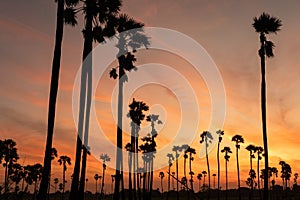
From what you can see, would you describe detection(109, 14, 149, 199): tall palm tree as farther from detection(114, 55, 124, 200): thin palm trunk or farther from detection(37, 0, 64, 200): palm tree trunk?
detection(37, 0, 64, 200): palm tree trunk

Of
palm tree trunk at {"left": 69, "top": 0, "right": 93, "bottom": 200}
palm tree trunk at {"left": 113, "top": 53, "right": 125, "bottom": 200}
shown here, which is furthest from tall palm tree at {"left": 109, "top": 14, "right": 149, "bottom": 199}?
palm tree trunk at {"left": 69, "top": 0, "right": 93, "bottom": 200}

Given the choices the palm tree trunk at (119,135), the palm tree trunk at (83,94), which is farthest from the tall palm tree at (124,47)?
the palm tree trunk at (83,94)

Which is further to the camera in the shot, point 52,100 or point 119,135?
point 119,135

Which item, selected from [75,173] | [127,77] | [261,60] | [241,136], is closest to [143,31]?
[127,77]

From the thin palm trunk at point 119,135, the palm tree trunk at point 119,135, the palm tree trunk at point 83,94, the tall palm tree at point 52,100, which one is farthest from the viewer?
the thin palm trunk at point 119,135

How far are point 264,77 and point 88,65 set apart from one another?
16892 mm

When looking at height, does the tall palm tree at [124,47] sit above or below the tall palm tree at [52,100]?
above

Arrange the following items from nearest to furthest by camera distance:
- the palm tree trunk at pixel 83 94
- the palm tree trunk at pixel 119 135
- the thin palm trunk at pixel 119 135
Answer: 1. the palm tree trunk at pixel 83 94
2. the palm tree trunk at pixel 119 135
3. the thin palm trunk at pixel 119 135

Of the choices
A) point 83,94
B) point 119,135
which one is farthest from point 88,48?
point 119,135

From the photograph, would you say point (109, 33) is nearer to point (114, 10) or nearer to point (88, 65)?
point (114, 10)

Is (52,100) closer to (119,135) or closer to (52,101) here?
(52,101)

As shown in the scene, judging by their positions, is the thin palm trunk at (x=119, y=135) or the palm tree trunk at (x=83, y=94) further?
the thin palm trunk at (x=119, y=135)

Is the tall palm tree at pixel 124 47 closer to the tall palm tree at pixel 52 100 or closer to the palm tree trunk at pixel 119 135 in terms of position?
the palm tree trunk at pixel 119 135

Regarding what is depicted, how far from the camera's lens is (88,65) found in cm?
2330
